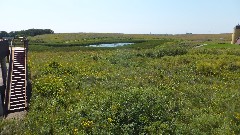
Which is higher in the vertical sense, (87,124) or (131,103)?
(131,103)

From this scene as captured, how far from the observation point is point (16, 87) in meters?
23.8

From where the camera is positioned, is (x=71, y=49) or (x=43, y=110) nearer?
(x=43, y=110)

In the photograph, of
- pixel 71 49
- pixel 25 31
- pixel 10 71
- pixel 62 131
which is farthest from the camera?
pixel 25 31

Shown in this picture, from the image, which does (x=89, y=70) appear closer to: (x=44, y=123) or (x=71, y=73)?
(x=71, y=73)

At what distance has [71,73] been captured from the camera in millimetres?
33219

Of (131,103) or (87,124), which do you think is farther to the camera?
(131,103)

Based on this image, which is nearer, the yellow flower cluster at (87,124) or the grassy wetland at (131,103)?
the yellow flower cluster at (87,124)

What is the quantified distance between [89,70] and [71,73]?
301 cm

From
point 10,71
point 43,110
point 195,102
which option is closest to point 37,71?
point 10,71

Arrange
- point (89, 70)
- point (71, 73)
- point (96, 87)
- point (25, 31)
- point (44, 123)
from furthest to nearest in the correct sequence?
point (25, 31) < point (89, 70) < point (71, 73) < point (96, 87) < point (44, 123)

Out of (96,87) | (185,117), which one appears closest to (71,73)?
(96,87)

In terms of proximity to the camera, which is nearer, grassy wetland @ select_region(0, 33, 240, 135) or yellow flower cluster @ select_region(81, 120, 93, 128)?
yellow flower cluster @ select_region(81, 120, 93, 128)

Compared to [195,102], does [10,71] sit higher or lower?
higher

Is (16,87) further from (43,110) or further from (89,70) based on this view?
(89,70)
